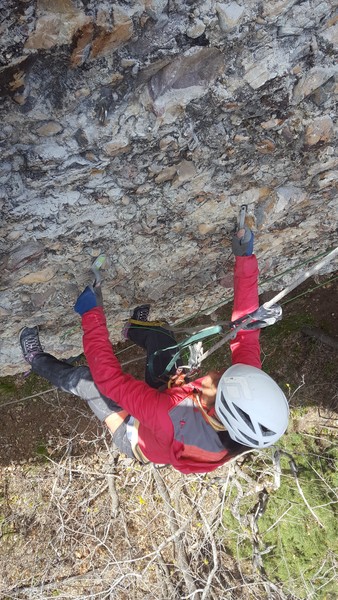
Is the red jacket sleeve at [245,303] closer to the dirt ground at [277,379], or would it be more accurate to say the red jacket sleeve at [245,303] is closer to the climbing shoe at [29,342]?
the climbing shoe at [29,342]

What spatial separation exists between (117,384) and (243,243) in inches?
45.3

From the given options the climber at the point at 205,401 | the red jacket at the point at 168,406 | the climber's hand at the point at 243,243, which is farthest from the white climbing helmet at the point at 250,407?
the climber's hand at the point at 243,243

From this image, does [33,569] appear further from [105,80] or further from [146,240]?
[105,80]

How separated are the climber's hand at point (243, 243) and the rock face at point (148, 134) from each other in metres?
0.17

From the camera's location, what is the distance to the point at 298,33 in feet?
7.45

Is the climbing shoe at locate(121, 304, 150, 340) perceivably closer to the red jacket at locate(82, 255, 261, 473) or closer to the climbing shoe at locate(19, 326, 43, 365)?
the climbing shoe at locate(19, 326, 43, 365)

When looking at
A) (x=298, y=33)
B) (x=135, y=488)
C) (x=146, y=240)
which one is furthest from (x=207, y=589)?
(x=298, y=33)

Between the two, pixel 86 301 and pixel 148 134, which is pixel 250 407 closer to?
pixel 86 301

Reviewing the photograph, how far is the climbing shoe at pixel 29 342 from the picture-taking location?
356cm

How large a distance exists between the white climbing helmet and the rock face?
1030 mm

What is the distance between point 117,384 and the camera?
2.79 meters

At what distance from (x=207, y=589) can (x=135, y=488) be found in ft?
4.25

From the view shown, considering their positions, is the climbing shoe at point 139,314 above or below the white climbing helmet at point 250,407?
below

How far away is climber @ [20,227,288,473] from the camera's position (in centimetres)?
261
